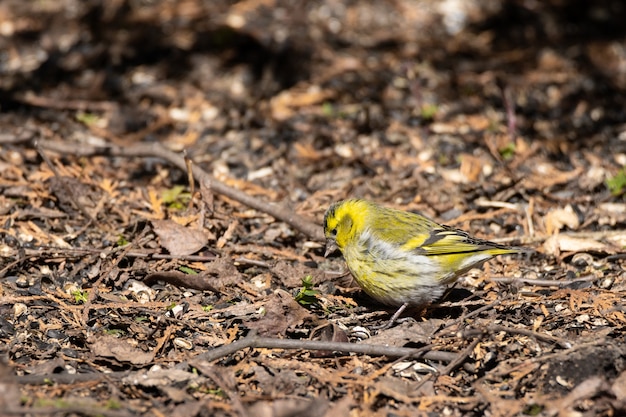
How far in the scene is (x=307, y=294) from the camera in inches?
178

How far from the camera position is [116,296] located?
15.0ft

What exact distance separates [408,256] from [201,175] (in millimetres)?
1758

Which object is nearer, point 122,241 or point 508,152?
point 122,241

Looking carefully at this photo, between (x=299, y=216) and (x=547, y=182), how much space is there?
208 cm

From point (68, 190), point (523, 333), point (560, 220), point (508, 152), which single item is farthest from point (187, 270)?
point (508, 152)

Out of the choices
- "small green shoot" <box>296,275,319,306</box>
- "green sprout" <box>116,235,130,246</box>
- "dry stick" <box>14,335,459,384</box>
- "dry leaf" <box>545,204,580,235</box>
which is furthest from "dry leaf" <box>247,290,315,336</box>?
"dry leaf" <box>545,204,580,235</box>

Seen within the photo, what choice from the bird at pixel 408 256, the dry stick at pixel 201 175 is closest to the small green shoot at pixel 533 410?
the bird at pixel 408 256

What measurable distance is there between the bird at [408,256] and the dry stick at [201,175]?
1.87ft

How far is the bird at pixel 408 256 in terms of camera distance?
4504 millimetres

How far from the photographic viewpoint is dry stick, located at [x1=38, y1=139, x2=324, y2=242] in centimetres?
534

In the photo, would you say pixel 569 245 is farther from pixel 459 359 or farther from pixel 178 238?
pixel 178 238

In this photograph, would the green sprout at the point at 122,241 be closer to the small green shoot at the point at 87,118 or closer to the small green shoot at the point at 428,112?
the small green shoot at the point at 87,118

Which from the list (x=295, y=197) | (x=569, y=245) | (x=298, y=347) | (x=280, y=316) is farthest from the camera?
(x=295, y=197)

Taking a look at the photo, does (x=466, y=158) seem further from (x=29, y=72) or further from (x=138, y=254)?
(x=29, y=72)
